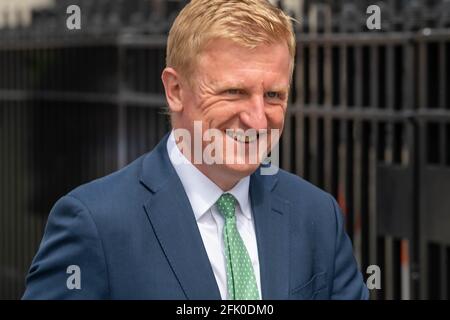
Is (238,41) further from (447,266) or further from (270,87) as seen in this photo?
(447,266)

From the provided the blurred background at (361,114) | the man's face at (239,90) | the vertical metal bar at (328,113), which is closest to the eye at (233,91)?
the man's face at (239,90)

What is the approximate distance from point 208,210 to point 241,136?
0.30m

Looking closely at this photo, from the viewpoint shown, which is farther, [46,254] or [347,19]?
[347,19]

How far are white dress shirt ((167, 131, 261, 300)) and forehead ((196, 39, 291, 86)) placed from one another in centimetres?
34

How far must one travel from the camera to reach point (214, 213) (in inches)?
117

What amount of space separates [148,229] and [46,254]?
274 mm

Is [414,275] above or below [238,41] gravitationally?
below

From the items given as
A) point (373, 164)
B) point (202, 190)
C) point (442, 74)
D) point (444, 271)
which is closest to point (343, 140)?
point (373, 164)

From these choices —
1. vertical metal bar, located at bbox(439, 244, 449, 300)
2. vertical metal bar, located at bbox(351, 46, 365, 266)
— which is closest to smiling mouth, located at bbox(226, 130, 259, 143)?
vertical metal bar, located at bbox(439, 244, 449, 300)

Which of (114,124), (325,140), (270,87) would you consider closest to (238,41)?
(270,87)

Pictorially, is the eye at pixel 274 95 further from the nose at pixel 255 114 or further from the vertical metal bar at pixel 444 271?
the vertical metal bar at pixel 444 271

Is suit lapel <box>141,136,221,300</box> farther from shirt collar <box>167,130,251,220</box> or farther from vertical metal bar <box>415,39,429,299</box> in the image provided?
vertical metal bar <box>415,39,429,299</box>

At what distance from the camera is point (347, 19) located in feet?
21.4

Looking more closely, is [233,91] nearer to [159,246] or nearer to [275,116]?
[275,116]
